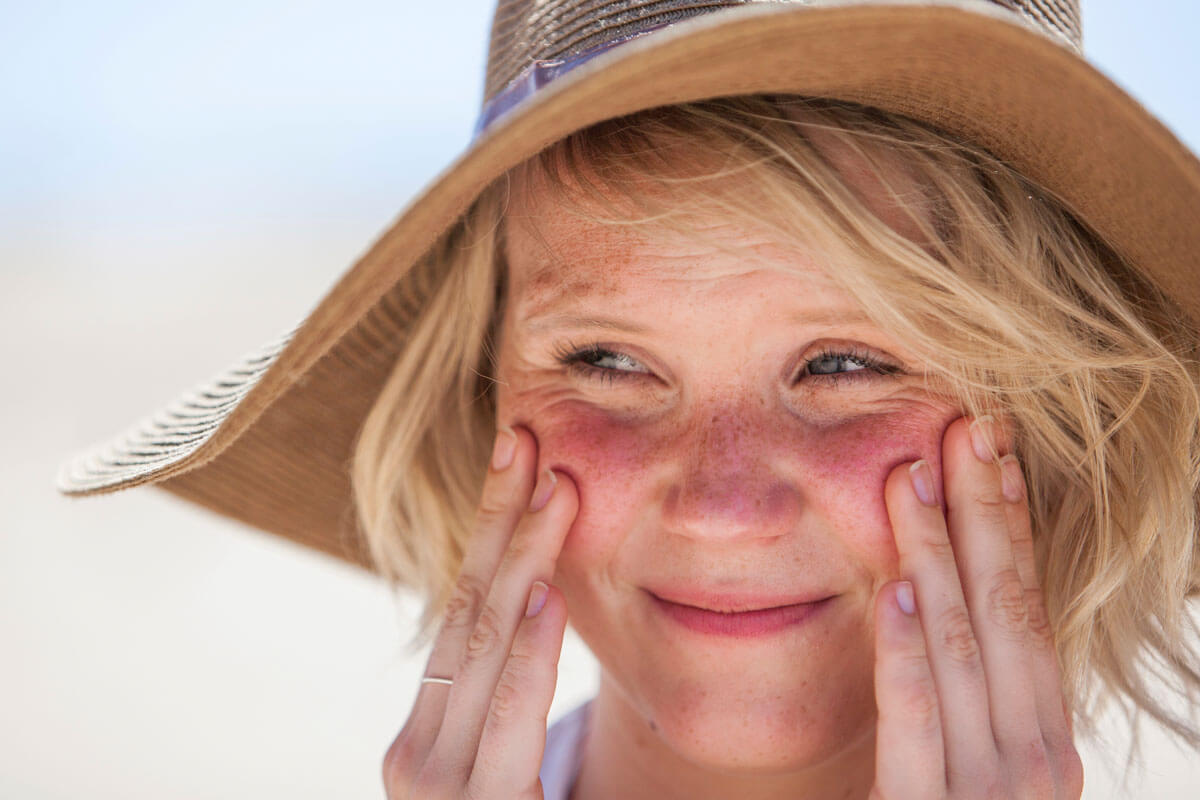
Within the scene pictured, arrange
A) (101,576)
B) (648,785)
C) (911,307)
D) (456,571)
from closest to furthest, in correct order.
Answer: (911,307)
(648,785)
(456,571)
(101,576)

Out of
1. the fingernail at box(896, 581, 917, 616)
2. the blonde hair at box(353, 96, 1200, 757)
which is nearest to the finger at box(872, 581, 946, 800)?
the fingernail at box(896, 581, 917, 616)

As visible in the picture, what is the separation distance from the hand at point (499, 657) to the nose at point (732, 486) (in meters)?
0.24

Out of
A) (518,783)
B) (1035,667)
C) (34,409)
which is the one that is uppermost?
(34,409)

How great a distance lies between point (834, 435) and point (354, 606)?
488 cm

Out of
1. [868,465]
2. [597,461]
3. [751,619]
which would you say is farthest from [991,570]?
[597,461]

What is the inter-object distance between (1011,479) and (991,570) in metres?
0.14

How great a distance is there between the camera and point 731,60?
122cm

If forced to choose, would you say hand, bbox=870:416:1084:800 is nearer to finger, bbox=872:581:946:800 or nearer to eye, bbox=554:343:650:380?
finger, bbox=872:581:946:800

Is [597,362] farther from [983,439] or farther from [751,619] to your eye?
[983,439]

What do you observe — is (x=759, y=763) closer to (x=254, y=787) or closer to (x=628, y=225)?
(x=628, y=225)

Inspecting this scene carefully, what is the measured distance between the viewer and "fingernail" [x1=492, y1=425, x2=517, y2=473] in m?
1.89

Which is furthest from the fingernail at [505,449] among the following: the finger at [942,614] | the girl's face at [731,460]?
the finger at [942,614]

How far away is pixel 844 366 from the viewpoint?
165cm

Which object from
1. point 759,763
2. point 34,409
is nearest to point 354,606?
point 34,409
